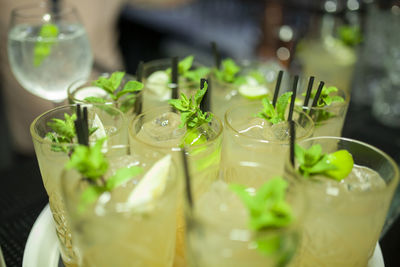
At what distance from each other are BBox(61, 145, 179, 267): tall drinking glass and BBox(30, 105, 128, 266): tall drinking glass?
4.8 inches

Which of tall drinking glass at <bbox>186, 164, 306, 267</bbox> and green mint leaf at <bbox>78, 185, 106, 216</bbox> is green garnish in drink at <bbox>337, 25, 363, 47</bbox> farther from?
green mint leaf at <bbox>78, 185, 106, 216</bbox>

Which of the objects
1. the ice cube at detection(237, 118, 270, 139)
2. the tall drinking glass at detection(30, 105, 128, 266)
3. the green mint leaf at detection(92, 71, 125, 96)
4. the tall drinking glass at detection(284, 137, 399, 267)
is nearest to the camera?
the tall drinking glass at detection(284, 137, 399, 267)

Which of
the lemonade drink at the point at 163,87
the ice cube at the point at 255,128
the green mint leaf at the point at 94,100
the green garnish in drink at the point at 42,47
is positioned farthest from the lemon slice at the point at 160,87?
the green garnish in drink at the point at 42,47

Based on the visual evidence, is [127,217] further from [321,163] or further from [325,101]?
[325,101]

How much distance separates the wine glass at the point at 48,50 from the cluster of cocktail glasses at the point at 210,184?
389 millimetres

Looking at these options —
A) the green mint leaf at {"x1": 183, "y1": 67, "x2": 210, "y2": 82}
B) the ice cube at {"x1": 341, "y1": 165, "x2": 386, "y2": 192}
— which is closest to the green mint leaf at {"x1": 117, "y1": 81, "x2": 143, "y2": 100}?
the green mint leaf at {"x1": 183, "y1": 67, "x2": 210, "y2": 82}

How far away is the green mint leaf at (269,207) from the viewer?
1.89ft

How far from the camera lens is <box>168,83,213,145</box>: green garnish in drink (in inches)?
34.9

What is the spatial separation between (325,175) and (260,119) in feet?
0.82

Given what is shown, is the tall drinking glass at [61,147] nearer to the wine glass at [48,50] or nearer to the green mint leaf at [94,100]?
the green mint leaf at [94,100]

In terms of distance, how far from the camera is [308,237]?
73cm

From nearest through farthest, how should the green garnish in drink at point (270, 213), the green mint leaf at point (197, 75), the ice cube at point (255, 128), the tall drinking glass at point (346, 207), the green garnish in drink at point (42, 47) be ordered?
the green garnish in drink at point (270, 213) < the tall drinking glass at point (346, 207) < the ice cube at point (255, 128) < the green mint leaf at point (197, 75) < the green garnish in drink at point (42, 47)

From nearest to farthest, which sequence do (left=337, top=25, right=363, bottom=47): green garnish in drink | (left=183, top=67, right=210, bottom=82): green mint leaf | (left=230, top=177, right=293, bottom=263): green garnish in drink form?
(left=230, top=177, right=293, bottom=263): green garnish in drink, (left=183, top=67, right=210, bottom=82): green mint leaf, (left=337, top=25, right=363, bottom=47): green garnish in drink

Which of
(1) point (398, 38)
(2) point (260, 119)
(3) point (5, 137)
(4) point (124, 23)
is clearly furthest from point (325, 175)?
(4) point (124, 23)
